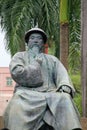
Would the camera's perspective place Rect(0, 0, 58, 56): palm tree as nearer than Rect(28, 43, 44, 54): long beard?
No

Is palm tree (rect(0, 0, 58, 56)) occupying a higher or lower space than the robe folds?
higher

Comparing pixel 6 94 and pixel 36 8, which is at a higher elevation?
pixel 36 8

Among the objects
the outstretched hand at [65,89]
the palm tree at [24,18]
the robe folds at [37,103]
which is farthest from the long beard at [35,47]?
the palm tree at [24,18]

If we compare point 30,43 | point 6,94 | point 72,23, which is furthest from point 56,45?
point 6,94

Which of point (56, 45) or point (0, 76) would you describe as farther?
point (0, 76)

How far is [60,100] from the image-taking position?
836 cm

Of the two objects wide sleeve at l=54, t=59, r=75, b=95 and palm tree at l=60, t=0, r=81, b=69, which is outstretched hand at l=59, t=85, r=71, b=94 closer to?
wide sleeve at l=54, t=59, r=75, b=95

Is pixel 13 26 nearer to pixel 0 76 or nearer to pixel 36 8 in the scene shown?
pixel 36 8

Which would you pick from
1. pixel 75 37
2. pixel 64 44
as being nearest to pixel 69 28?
pixel 75 37

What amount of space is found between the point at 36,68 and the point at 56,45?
1108 centimetres

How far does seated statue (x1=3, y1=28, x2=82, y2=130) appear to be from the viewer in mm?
8281

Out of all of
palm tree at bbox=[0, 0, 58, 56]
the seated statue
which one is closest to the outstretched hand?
the seated statue

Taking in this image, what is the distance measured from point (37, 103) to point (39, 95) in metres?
0.13

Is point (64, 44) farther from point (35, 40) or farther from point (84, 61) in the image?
point (35, 40)
